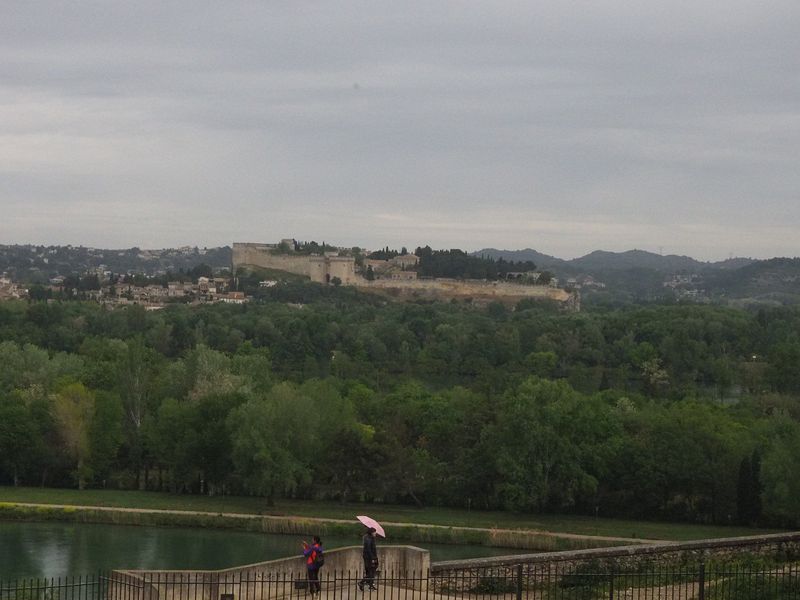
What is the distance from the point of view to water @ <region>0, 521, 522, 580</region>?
110 feet

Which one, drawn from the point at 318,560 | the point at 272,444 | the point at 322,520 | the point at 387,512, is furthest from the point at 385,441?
the point at 318,560

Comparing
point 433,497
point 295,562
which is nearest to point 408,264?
point 433,497

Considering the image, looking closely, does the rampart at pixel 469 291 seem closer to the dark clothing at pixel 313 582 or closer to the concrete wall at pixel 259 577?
the concrete wall at pixel 259 577

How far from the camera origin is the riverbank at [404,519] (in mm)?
39406

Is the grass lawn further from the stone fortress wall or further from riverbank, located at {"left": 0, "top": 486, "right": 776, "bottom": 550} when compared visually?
the stone fortress wall

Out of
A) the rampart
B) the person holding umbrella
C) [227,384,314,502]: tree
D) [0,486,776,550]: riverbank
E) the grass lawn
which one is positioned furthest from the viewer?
the rampart

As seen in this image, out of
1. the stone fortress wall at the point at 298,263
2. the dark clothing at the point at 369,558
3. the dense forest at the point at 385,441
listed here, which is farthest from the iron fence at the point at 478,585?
the stone fortress wall at the point at 298,263

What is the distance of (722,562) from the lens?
20062 mm

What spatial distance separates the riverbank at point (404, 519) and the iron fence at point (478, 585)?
1852 centimetres

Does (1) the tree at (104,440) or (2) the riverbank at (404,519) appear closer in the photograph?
(2) the riverbank at (404,519)

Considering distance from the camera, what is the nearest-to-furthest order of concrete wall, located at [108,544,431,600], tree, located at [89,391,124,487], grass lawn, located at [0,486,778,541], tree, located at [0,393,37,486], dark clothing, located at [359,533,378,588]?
dark clothing, located at [359,533,378,588] → concrete wall, located at [108,544,431,600] → grass lawn, located at [0,486,778,541] → tree, located at [0,393,37,486] → tree, located at [89,391,124,487]

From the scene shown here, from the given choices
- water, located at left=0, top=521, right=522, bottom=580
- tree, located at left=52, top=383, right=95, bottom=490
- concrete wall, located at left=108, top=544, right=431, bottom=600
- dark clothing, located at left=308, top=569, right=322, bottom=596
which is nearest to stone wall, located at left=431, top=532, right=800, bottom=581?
concrete wall, located at left=108, top=544, right=431, bottom=600

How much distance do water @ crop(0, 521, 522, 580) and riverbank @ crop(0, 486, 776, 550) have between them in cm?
71

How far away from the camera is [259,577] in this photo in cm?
2000
